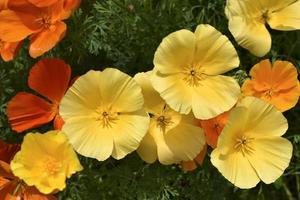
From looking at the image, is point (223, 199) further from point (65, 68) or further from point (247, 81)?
point (65, 68)

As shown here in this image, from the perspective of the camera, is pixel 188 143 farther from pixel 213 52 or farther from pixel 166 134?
pixel 213 52

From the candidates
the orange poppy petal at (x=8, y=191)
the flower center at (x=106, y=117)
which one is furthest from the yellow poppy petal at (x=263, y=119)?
the orange poppy petal at (x=8, y=191)

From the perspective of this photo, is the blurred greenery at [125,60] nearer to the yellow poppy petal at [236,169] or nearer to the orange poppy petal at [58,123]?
the orange poppy petal at [58,123]

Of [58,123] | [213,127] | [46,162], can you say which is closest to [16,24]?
[58,123]

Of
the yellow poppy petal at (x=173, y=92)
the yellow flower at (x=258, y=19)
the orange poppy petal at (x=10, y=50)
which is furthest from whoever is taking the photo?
the orange poppy petal at (x=10, y=50)

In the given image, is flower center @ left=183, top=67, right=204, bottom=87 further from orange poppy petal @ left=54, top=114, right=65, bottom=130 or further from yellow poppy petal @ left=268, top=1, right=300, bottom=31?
orange poppy petal @ left=54, top=114, right=65, bottom=130
